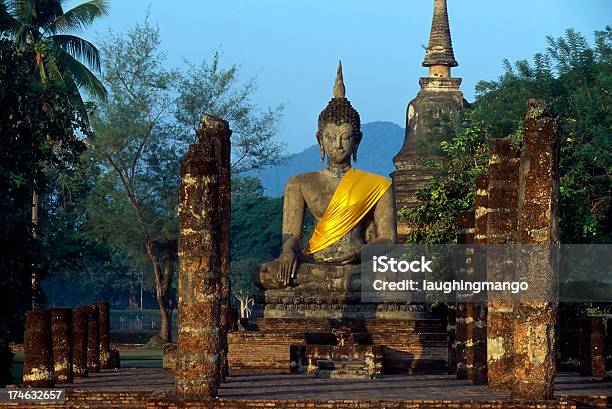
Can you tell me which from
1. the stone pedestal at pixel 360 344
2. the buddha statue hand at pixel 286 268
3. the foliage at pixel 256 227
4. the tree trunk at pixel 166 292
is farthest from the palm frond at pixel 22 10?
the foliage at pixel 256 227

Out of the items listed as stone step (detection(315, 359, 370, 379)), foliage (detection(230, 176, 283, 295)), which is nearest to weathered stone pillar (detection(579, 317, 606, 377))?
stone step (detection(315, 359, 370, 379))

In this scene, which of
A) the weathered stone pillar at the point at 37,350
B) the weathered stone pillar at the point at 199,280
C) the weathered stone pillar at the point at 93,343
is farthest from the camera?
the weathered stone pillar at the point at 93,343

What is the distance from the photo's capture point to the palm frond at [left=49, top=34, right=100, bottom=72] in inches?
1794

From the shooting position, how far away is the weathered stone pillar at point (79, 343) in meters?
23.3

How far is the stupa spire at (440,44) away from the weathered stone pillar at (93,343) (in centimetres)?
3846

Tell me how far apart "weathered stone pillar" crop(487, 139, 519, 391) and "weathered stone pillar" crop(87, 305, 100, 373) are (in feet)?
26.5

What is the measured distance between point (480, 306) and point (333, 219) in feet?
18.4

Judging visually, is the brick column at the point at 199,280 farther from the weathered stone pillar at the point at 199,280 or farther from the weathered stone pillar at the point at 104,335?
the weathered stone pillar at the point at 104,335

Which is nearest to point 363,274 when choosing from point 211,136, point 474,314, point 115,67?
point 474,314

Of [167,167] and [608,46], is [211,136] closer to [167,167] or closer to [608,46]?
[608,46]

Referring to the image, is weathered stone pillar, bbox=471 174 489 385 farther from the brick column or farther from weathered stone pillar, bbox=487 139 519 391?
the brick column

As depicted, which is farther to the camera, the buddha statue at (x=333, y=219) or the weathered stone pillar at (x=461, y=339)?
the buddha statue at (x=333, y=219)

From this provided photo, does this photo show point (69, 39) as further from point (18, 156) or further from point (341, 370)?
point (341, 370)

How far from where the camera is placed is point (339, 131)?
86.9 feet
